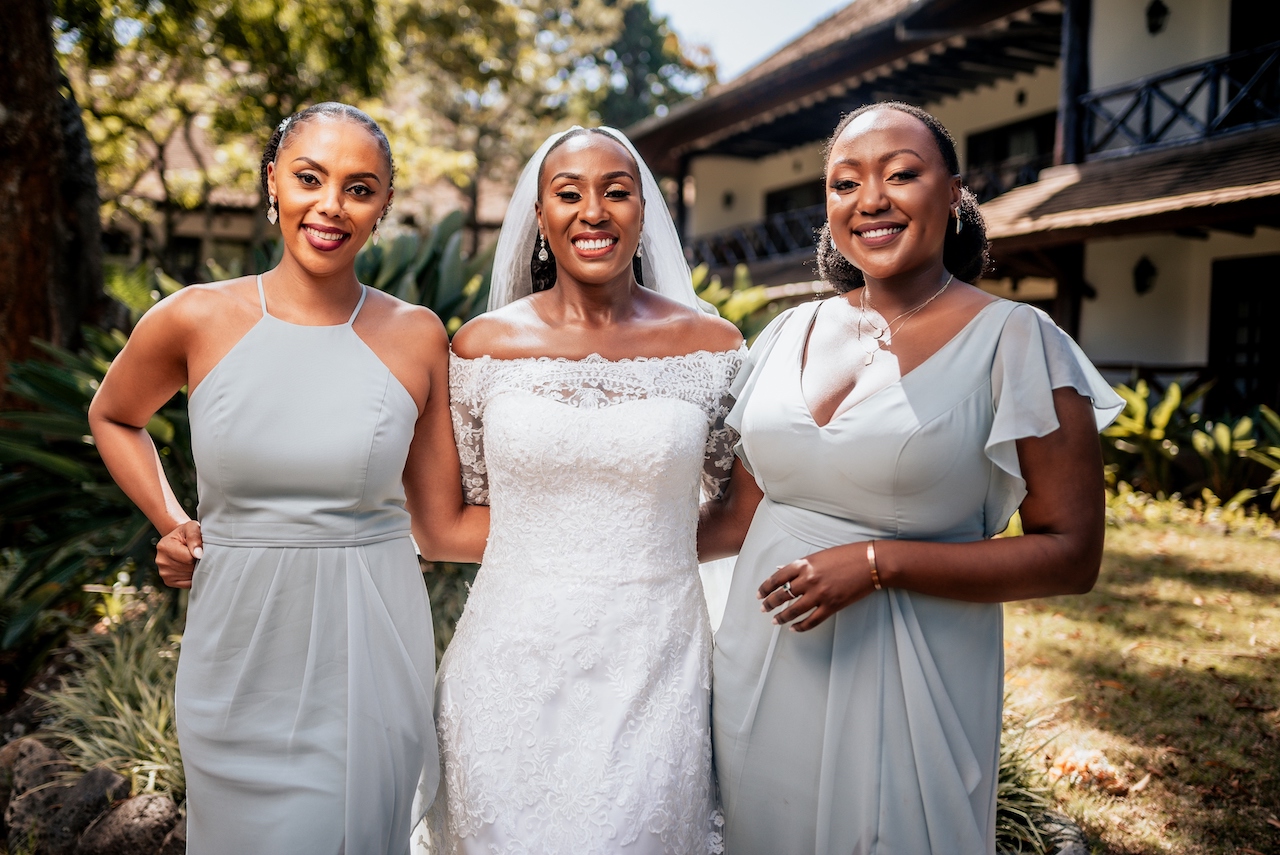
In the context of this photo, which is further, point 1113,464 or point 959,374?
point 1113,464

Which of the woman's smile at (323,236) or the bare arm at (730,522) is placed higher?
the woman's smile at (323,236)

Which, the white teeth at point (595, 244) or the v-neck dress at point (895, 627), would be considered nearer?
the v-neck dress at point (895, 627)

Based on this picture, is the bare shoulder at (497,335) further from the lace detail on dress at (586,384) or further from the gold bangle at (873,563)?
the gold bangle at (873,563)

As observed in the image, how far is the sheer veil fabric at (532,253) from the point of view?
9.80 feet

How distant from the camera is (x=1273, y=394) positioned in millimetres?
11070

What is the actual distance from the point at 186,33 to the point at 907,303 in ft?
49.0

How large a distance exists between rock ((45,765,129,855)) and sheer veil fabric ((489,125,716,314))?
8.17 ft

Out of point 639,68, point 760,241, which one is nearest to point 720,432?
point 760,241

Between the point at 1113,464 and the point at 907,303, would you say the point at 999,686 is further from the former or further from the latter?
the point at 1113,464

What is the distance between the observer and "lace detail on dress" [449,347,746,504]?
260 cm

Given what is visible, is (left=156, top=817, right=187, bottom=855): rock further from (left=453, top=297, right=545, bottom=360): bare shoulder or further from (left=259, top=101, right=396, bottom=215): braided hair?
(left=259, top=101, right=396, bottom=215): braided hair

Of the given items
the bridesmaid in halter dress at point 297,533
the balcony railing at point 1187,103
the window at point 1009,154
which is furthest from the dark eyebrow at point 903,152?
the window at point 1009,154

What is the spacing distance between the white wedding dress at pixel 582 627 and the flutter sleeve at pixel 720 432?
41 mm

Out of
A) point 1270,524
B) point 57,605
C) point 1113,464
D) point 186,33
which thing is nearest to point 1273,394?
point 1113,464
